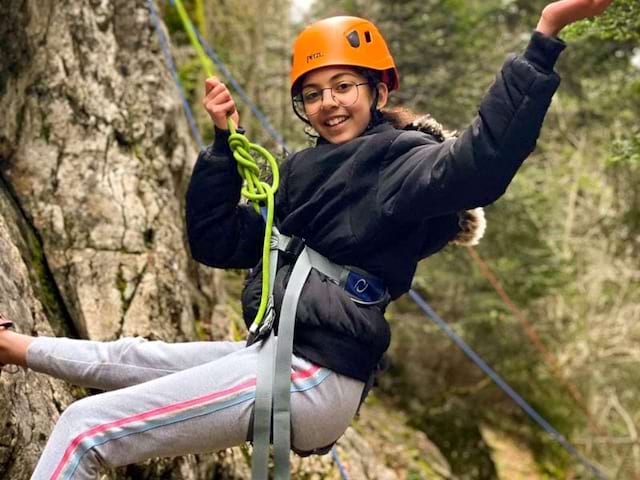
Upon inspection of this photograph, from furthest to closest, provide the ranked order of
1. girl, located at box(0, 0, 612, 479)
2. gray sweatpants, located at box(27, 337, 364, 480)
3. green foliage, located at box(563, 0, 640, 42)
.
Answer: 1. green foliage, located at box(563, 0, 640, 42)
2. gray sweatpants, located at box(27, 337, 364, 480)
3. girl, located at box(0, 0, 612, 479)

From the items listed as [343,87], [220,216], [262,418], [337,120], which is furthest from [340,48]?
[262,418]

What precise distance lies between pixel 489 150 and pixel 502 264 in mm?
7720

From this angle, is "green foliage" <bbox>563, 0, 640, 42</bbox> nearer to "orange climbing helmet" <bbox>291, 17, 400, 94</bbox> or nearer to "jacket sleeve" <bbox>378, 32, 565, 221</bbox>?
"orange climbing helmet" <bbox>291, 17, 400, 94</bbox>

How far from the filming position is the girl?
2047 millimetres

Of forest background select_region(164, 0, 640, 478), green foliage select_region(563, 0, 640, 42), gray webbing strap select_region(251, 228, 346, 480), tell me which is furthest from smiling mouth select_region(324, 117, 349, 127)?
forest background select_region(164, 0, 640, 478)

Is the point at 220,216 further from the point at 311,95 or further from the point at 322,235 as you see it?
the point at 311,95

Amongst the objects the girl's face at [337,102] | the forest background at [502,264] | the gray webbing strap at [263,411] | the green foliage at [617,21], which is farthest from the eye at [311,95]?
the forest background at [502,264]

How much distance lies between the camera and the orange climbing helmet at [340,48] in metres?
2.59

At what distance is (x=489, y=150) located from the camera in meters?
2.01

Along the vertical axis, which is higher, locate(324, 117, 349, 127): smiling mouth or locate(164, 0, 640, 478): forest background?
locate(324, 117, 349, 127): smiling mouth

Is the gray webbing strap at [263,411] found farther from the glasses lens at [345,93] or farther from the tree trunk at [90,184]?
the tree trunk at [90,184]

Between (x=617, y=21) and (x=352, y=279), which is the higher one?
(x=617, y=21)

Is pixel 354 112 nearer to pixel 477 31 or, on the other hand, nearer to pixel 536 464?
pixel 477 31

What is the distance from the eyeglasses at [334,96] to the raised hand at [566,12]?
80 centimetres
